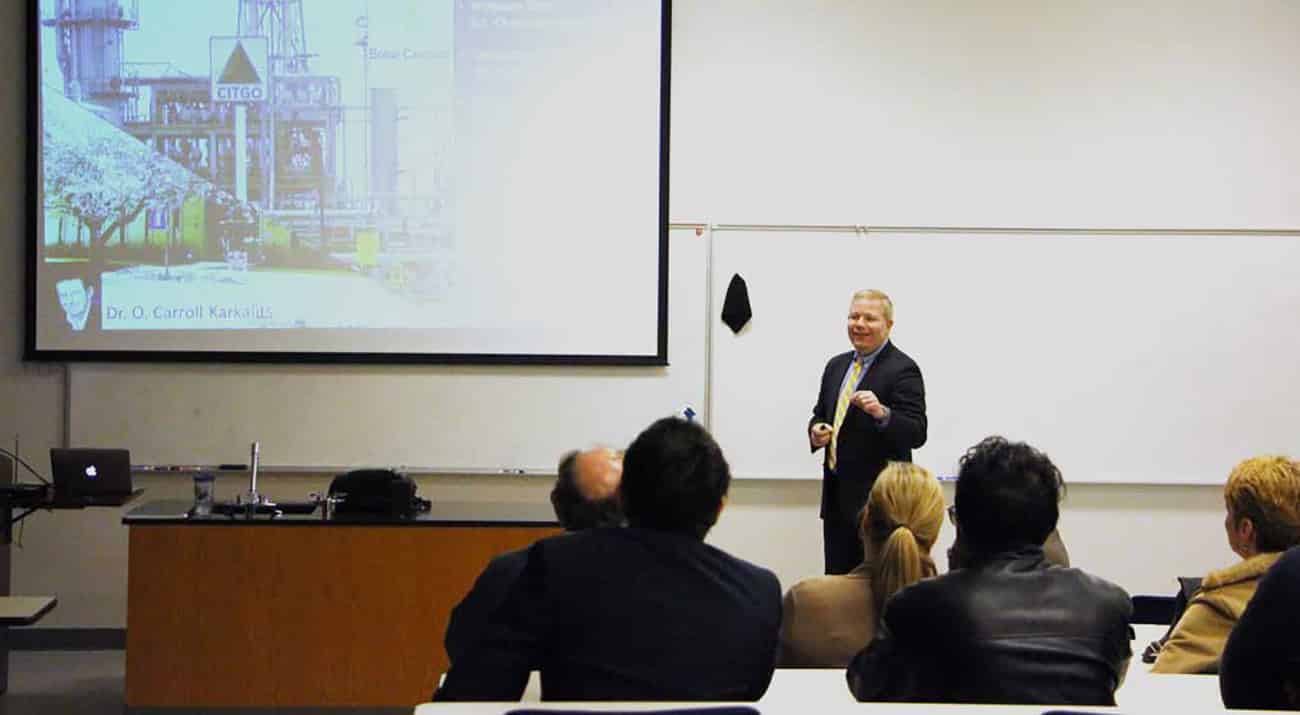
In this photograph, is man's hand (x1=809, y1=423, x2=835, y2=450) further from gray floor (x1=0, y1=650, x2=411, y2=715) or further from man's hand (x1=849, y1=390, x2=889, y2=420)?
gray floor (x1=0, y1=650, x2=411, y2=715)

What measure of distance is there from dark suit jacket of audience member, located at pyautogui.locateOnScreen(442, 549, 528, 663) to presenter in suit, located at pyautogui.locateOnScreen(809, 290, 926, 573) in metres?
3.08

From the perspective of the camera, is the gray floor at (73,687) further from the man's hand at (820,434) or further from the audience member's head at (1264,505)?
the audience member's head at (1264,505)

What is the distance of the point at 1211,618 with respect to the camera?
2.99 meters

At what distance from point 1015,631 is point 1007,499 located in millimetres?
230

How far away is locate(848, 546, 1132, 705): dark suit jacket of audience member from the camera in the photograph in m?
2.43

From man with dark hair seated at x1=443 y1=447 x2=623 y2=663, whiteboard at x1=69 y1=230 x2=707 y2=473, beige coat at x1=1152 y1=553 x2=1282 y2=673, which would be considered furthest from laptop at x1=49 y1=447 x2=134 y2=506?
beige coat at x1=1152 y1=553 x2=1282 y2=673

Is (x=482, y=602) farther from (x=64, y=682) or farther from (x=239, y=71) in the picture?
(x=239, y=71)

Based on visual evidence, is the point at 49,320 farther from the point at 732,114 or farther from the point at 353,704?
the point at 732,114

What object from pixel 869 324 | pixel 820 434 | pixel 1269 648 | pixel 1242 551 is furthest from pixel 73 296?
pixel 1269 648

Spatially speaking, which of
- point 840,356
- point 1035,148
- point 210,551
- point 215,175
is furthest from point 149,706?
point 1035,148

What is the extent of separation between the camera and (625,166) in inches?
246

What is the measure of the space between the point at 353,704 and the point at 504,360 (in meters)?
1.93

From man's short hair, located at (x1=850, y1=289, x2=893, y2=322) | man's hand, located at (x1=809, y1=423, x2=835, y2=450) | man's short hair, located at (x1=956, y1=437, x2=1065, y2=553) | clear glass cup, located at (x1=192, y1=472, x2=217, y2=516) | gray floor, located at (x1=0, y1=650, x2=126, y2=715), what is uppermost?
Answer: man's short hair, located at (x1=850, y1=289, x2=893, y2=322)

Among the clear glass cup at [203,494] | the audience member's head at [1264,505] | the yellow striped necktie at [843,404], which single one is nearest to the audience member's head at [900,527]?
the audience member's head at [1264,505]
